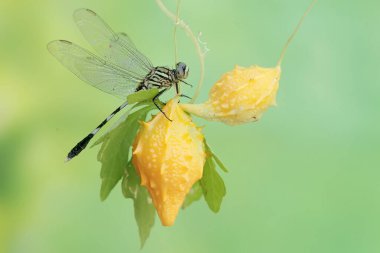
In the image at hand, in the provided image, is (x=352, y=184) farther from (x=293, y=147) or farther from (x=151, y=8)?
(x=151, y=8)

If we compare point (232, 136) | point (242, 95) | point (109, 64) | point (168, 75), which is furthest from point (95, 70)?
point (232, 136)

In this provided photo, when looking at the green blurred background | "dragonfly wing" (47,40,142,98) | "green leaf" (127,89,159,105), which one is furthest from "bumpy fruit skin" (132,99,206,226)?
the green blurred background

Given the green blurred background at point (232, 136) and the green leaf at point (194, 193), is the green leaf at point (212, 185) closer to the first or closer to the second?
the green leaf at point (194, 193)

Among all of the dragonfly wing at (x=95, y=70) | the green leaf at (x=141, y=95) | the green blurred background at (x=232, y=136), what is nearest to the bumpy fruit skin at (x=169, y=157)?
the green leaf at (x=141, y=95)

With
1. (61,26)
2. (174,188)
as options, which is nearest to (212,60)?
(61,26)

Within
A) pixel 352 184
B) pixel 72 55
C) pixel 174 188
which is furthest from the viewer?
pixel 352 184

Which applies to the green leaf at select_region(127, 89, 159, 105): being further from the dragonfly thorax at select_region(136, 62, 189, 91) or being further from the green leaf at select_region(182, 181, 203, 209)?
the green leaf at select_region(182, 181, 203, 209)

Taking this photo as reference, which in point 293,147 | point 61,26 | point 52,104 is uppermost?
point 61,26

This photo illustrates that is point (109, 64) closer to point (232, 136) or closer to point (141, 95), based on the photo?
point (141, 95)

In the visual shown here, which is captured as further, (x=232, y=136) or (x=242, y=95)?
(x=232, y=136)
